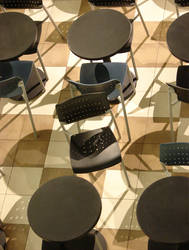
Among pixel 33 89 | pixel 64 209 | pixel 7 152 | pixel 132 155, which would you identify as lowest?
pixel 132 155

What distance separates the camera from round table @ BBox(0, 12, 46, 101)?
5391mm

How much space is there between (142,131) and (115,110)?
0.43 meters

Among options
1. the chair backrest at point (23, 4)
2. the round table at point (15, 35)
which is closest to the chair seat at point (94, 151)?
the round table at point (15, 35)

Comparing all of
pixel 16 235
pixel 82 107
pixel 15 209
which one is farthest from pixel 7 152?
pixel 82 107

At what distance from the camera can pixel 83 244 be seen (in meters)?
4.67

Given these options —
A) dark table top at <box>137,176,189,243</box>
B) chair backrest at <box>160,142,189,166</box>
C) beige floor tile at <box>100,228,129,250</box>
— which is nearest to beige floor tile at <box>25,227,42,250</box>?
beige floor tile at <box>100,228,129,250</box>

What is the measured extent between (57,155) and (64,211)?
1258mm

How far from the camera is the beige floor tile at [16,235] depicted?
4.95 metres

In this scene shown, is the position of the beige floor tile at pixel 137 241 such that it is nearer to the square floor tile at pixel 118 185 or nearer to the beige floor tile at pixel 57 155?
the square floor tile at pixel 118 185

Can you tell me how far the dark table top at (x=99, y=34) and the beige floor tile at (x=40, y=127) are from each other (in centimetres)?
93

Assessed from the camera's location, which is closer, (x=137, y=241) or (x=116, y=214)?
(x=137, y=241)

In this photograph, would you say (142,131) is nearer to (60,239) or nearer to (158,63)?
(158,63)

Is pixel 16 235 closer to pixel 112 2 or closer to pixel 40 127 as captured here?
pixel 40 127

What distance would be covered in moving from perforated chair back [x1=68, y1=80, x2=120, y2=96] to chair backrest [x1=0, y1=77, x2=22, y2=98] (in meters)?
0.60
